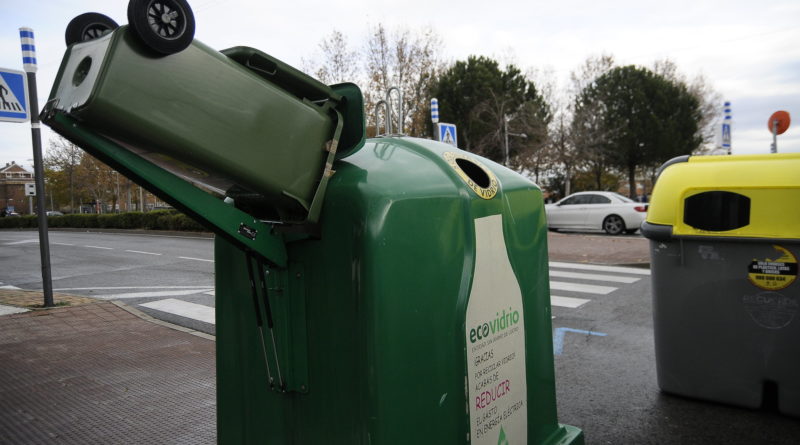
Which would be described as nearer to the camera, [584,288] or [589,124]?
[584,288]

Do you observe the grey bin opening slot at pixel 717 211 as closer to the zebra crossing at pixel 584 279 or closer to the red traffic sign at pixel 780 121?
the zebra crossing at pixel 584 279

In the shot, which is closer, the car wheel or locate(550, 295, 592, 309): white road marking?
locate(550, 295, 592, 309): white road marking

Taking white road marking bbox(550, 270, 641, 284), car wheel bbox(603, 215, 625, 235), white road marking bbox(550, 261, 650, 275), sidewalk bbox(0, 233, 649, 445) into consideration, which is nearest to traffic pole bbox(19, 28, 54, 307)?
sidewalk bbox(0, 233, 649, 445)

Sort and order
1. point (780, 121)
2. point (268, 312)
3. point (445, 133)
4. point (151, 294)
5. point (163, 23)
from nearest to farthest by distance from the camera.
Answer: point (163, 23), point (268, 312), point (151, 294), point (780, 121), point (445, 133)

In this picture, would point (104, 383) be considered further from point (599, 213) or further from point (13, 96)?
point (599, 213)

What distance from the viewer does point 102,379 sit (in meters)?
4.42

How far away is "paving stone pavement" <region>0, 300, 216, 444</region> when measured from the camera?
3.44 meters

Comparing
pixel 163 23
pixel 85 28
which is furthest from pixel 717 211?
pixel 85 28

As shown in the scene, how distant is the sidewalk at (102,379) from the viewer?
11.3 ft

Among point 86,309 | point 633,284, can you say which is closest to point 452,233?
point 86,309

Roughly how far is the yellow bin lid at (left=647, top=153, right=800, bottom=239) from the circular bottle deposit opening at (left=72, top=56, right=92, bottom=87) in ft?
11.0

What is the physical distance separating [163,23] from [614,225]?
56.5ft

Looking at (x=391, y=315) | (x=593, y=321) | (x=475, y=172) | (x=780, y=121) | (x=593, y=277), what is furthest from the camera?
(x=593, y=277)

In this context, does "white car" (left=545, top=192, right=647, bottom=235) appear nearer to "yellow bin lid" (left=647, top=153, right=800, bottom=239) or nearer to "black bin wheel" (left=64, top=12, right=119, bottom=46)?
"yellow bin lid" (left=647, top=153, right=800, bottom=239)
